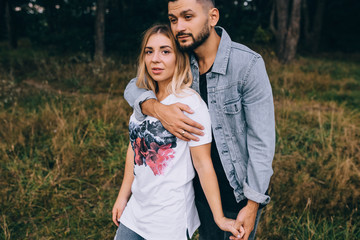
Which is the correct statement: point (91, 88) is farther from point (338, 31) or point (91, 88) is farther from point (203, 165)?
point (338, 31)

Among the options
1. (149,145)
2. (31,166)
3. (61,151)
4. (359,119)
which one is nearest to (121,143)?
(61,151)

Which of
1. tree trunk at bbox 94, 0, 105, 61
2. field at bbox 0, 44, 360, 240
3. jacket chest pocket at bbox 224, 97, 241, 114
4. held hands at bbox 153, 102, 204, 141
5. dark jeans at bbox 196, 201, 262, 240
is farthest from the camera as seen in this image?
tree trunk at bbox 94, 0, 105, 61

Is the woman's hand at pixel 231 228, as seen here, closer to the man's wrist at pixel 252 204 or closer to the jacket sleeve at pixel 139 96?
the man's wrist at pixel 252 204

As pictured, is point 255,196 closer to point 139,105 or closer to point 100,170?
point 139,105

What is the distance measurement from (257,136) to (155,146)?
1.87ft

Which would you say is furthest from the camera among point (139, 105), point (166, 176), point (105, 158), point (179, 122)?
point (105, 158)

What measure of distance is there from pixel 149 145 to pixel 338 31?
2020 cm

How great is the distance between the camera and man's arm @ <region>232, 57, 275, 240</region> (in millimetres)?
1561

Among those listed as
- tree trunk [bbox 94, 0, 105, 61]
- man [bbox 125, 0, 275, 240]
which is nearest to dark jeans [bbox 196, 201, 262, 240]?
man [bbox 125, 0, 275, 240]

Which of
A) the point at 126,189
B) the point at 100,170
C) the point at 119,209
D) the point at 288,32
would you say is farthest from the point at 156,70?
the point at 288,32

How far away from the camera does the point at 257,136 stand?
1.58 metres

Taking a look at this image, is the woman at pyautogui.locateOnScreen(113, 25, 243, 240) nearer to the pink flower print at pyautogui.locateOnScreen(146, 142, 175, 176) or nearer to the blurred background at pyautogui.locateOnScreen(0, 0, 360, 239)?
the pink flower print at pyautogui.locateOnScreen(146, 142, 175, 176)

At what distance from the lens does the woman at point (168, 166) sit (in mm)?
1607

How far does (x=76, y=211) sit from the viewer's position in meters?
→ 3.10
